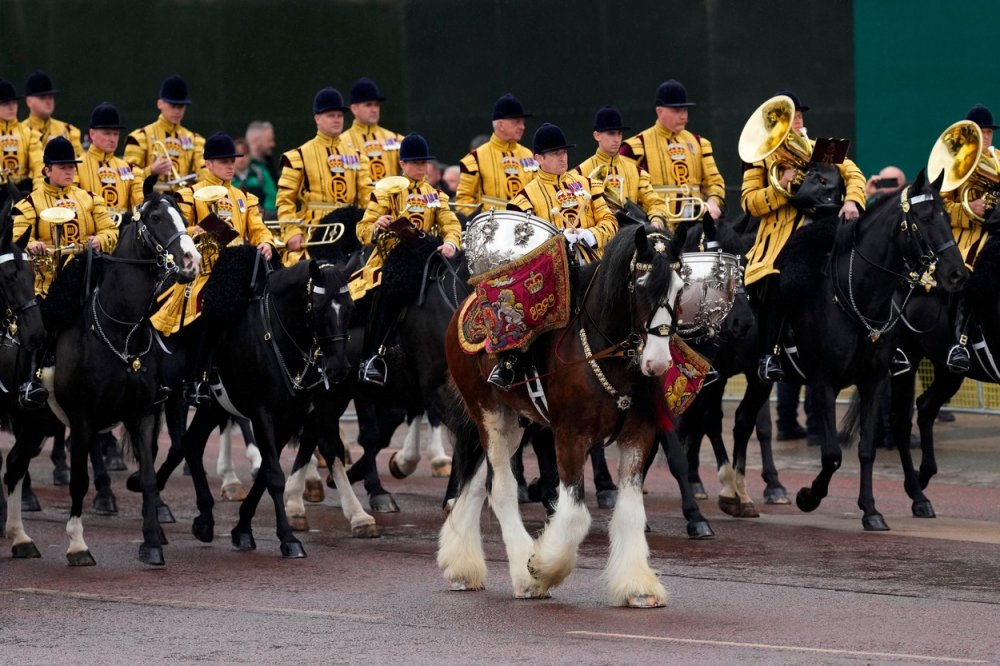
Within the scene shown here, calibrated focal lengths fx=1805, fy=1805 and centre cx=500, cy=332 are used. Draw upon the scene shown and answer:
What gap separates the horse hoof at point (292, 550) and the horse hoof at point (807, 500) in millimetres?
3663

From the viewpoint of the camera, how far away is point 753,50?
2216 cm

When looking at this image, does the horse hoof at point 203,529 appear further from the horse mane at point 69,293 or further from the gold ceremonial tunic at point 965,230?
the gold ceremonial tunic at point 965,230

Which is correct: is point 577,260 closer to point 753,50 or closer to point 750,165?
point 750,165

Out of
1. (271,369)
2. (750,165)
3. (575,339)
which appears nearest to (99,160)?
(271,369)

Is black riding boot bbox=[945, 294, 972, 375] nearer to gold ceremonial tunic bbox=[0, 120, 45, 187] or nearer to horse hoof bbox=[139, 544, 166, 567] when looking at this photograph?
horse hoof bbox=[139, 544, 166, 567]

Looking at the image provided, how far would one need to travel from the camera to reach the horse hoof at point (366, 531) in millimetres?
12984

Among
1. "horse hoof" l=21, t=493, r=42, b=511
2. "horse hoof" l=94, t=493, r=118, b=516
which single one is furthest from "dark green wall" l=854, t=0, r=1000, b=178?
"horse hoof" l=21, t=493, r=42, b=511

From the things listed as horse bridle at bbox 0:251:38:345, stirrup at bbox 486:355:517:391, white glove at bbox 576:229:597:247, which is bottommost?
stirrup at bbox 486:355:517:391

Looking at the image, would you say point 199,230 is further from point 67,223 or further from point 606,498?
point 606,498

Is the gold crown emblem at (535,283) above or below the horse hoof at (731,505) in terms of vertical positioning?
above

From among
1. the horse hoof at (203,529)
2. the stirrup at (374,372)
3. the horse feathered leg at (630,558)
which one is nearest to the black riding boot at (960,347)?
the stirrup at (374,372)

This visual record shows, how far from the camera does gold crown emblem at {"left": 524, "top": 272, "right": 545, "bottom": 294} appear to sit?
10.2 meters

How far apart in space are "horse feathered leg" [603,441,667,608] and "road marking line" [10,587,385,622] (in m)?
1.30

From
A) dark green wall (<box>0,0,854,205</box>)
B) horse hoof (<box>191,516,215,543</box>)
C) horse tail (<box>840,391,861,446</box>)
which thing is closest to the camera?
horse hoof (<box>191,516,215,543</box>)
